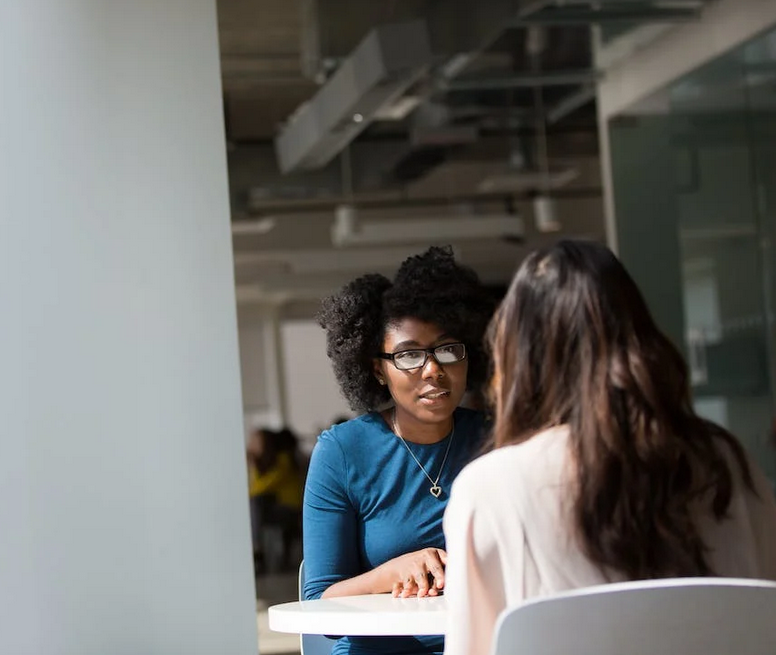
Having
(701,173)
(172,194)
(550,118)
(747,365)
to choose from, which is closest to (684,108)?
(701,173)

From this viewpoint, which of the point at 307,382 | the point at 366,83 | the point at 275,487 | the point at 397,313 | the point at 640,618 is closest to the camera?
the point at 640,618

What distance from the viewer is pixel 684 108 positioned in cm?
696

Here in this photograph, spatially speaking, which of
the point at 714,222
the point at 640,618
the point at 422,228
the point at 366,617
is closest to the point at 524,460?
the point at 640,618

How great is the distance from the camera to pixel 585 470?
1.50 meters

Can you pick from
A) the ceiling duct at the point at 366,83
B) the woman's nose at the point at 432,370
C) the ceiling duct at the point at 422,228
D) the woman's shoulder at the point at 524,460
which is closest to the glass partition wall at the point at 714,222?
A: the ceiling duct at the point at 366,83

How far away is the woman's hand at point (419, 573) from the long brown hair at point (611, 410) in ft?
1.99

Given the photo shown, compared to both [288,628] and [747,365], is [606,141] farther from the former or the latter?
[288,628]

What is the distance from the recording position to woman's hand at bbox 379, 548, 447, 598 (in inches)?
85.0

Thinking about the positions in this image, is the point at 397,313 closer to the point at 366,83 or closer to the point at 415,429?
the point at 415,429

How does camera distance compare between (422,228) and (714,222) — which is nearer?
(714,222)

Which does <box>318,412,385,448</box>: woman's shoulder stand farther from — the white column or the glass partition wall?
the glass partition wall

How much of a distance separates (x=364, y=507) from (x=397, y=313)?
392 millimetres

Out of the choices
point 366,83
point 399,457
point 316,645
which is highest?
point 366,83

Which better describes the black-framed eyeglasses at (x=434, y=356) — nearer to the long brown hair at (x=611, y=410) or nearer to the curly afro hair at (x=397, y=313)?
the curly afro hair at (x=397, y=313)
